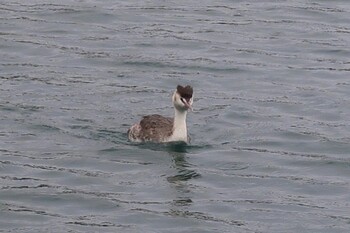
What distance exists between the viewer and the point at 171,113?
2619 cm

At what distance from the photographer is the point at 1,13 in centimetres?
3194

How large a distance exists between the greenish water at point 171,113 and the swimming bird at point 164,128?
0.62ft

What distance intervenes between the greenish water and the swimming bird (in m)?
0.19

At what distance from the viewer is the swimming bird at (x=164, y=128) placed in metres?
23.7

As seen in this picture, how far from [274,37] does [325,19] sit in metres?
1.98

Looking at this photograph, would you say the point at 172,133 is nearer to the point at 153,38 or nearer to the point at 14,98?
the point at 14,98

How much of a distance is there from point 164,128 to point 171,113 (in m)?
2.08

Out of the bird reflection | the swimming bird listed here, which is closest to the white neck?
the swimming bird

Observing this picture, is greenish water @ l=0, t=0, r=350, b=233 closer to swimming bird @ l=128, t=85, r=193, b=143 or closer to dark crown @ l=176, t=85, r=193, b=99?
swimming bird @ l=128, t=85, r=193, b=143

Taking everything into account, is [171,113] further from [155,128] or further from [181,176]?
[181,176]

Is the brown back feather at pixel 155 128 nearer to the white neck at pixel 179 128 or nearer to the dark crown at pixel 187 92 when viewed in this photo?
the white neck at pixel 179 128

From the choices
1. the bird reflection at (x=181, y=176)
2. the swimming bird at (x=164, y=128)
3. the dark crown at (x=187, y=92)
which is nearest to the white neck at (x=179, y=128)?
the swimming bird at (x=164, y=128)

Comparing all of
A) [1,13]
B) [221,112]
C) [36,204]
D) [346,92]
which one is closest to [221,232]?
[36,204]

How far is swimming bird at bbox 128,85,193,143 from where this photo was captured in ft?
77.9
